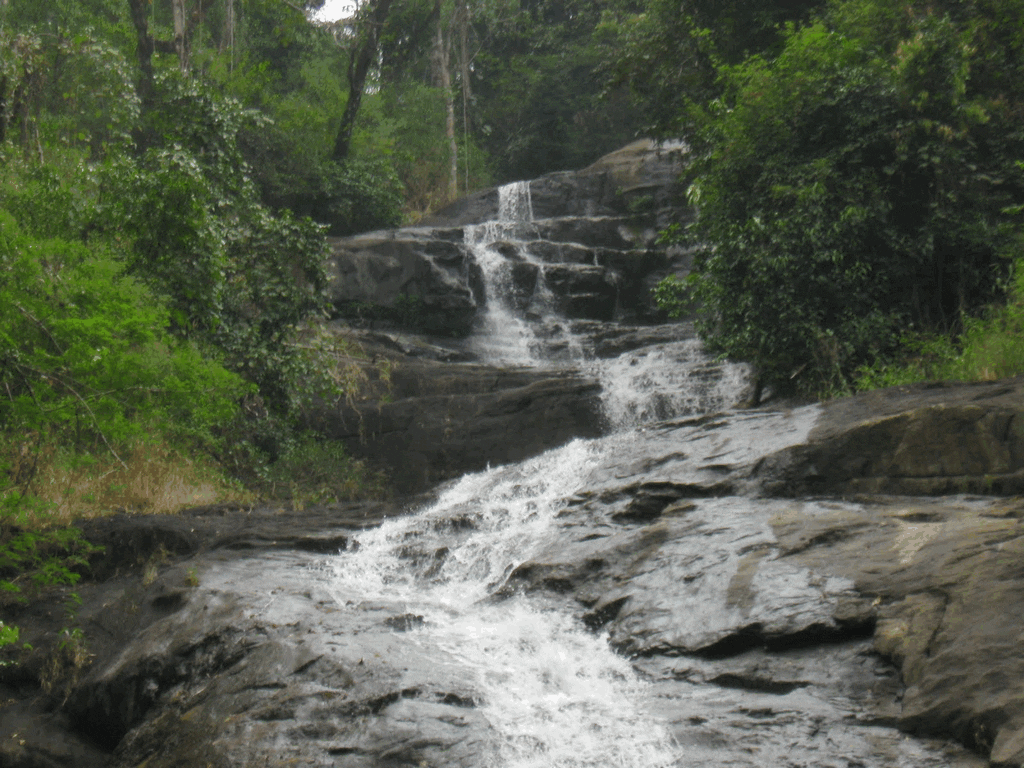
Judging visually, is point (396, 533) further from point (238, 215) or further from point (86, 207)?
point (238, 215)

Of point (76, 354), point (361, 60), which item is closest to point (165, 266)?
point (76, 354)

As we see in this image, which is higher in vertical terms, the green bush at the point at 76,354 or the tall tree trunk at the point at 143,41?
the tall tree trunk at the point at 143,41

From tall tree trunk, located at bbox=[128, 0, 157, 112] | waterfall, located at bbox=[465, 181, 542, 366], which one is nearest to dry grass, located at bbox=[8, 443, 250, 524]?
waterfall, located at bbox=[465, 181, 542, 366]

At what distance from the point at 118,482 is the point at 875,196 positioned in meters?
10.4

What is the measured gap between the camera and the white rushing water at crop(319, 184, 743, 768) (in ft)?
16.1

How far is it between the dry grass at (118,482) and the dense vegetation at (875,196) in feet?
25.3

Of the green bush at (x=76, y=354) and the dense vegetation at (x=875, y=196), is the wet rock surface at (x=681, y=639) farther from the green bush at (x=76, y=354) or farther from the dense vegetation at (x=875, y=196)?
the dense vegetation at (x=875, y=196)

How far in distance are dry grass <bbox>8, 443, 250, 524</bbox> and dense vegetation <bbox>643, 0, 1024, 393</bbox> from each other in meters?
7.70

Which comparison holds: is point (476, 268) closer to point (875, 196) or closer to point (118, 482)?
point (875, 196)

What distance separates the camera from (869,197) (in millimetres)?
11336

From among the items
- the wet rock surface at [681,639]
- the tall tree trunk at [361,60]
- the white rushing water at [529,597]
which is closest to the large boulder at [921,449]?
the wet rock surface at [681,639]

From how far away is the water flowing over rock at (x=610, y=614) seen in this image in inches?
184

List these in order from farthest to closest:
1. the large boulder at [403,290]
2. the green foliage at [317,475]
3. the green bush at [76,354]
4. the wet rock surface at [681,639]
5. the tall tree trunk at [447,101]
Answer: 1. the tall tree trunk at [447,101]
2. the large boulder at [403,290]
3. the green foliage at [317,475]
4. the green bush at [76,354]
5. the wet rock surface at [681,639]

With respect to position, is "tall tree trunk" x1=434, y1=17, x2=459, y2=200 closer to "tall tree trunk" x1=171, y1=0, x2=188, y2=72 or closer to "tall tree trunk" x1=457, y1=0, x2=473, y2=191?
"tall tree trunk" x1=457, y1=0, x2=473, y2=191
